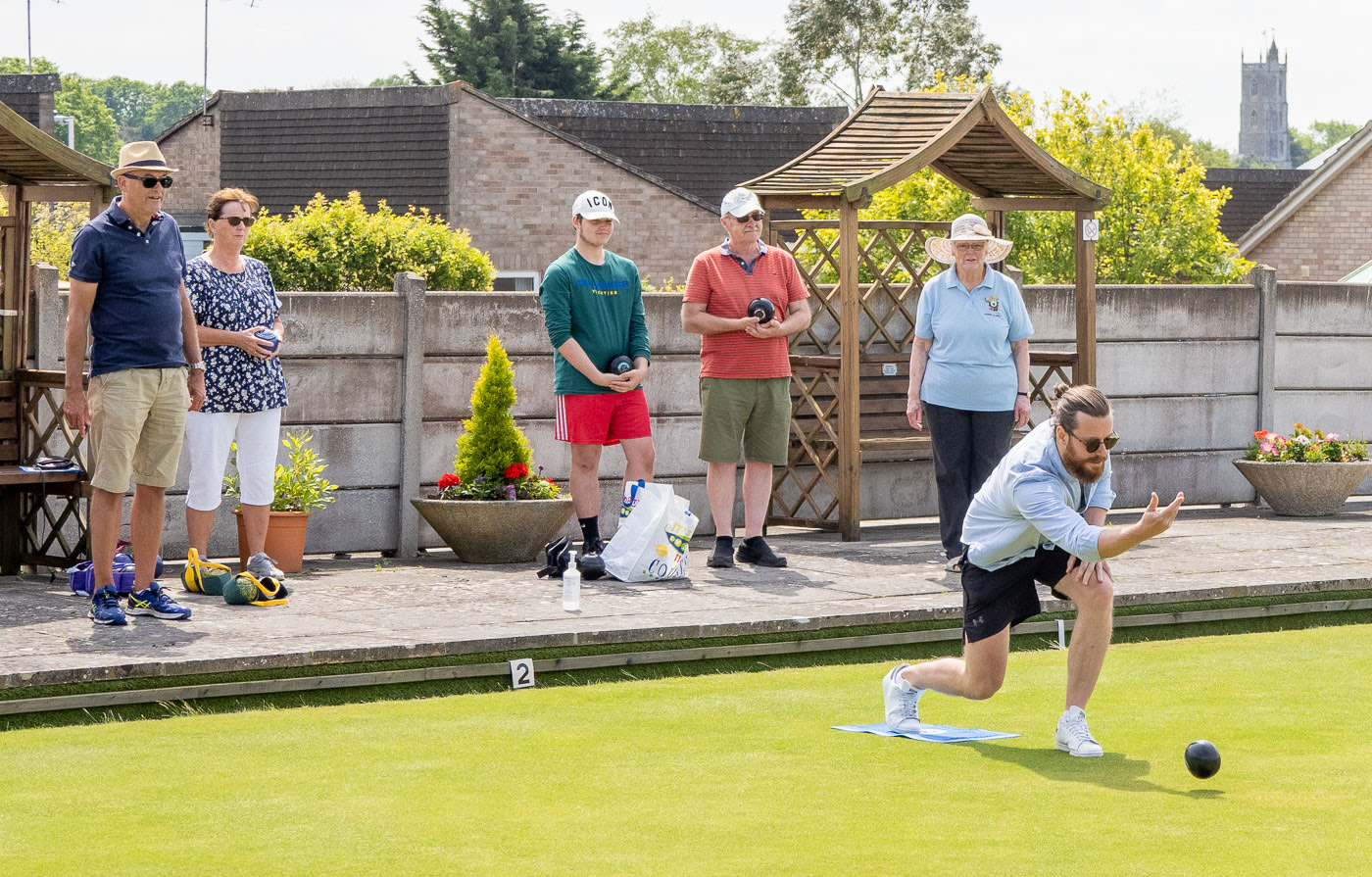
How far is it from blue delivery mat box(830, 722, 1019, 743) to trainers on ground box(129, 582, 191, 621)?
111 inches

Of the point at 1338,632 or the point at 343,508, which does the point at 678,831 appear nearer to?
Answer: the point at 1338,632

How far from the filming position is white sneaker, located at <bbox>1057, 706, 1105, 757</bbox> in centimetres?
522

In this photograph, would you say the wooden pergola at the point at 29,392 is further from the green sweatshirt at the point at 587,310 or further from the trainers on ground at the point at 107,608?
the green sweatshirt at the point at 587,310

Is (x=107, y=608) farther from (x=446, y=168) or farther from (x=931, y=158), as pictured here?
(x=446, y=168)

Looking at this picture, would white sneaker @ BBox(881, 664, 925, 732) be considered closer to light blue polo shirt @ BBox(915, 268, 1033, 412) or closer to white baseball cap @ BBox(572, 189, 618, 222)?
light blue polo shirt @ BBox(915, 268, 1033, 412)

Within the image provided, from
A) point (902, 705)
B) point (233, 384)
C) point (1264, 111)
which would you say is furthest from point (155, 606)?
point (1264, 111)

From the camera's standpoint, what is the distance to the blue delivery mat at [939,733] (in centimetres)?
550

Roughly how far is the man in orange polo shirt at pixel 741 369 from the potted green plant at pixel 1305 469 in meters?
4.37

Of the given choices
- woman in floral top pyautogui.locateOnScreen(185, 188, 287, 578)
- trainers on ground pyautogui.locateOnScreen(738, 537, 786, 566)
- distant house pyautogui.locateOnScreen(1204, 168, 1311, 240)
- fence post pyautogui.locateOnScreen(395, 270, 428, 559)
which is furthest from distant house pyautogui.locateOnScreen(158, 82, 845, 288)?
woman in floral top pyautogui.locateOnScreen(185, 188, 287, 578)

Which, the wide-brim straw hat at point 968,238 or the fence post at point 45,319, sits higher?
the wide-brim straw hat at point 968,238

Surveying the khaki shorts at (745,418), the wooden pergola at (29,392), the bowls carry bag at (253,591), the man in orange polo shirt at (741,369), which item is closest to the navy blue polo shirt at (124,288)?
the bowls carry bag at (253,591)

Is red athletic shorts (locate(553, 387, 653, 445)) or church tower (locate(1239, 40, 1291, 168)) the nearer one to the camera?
red athletic shorts (locate(553, 387, 653, 445))

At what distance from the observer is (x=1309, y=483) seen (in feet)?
38.5

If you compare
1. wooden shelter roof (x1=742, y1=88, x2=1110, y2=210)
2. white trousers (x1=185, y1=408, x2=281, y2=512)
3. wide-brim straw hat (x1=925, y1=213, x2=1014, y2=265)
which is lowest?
white trousers (x1=185, y1=408, x2=281, y2=512)
